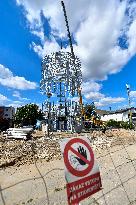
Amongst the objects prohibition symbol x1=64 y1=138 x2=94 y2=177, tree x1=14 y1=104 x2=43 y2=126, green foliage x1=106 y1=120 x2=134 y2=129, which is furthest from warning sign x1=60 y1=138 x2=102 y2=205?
tree x1=14 y1=104 x2=43 y2=126

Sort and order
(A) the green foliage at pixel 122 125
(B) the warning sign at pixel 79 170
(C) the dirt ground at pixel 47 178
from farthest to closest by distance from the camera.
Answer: (A) the green foliage at pixel 122 125 → (C) the dirt ground at pixel 47 178 → (B) the warning sign at pixel 79 170

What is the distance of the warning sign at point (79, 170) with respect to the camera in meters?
4.84

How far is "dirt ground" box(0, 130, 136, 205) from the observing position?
1034 centimetres

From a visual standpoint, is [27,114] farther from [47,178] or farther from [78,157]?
[78,157]

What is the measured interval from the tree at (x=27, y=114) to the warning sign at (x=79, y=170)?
8937cm

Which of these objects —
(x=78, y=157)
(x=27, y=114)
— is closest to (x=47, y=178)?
(x=78, y=157)

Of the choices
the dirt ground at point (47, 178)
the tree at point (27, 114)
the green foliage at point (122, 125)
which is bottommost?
the dirt ground at point (47, 178)

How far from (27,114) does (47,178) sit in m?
86.1

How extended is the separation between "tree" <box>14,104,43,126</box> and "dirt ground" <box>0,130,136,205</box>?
73.5 meters

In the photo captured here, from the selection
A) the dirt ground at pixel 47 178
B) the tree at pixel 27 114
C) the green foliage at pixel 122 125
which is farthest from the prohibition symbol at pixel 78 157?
the tree at pixel 27 114

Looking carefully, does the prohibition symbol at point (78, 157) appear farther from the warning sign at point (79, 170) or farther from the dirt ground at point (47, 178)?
the dirt ground at point (47, 178)

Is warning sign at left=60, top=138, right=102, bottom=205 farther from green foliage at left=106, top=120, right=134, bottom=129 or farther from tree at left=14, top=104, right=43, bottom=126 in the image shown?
tree at left=14, top=104, right=43, bottom=126

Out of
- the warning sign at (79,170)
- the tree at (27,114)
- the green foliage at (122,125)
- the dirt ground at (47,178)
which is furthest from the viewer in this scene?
the tree at (27,114)

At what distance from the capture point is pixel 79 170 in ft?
16.8
